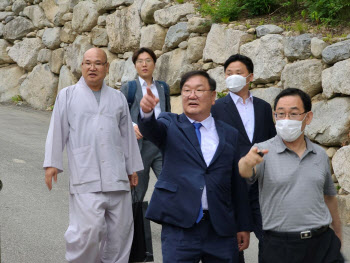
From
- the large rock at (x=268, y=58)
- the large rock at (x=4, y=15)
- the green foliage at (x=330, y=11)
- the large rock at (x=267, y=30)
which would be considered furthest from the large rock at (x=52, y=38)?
the green foliage at (x=330, y=11)

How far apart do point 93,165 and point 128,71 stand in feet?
21.7

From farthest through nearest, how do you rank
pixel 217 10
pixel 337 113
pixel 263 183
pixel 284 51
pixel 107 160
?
pixel 217 10 → pixel 284 51 → pixel 337 113 → pixel 107 160 → pixel 263 183

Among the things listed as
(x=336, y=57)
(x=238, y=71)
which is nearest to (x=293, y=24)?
(x=336, y=57)

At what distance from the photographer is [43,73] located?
13.9m

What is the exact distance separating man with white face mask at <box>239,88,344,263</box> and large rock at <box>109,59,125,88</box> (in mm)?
8125

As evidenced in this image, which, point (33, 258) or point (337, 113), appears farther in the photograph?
point (337, 113)

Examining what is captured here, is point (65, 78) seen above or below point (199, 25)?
below

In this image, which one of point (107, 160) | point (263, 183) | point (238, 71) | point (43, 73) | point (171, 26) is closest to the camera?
point (263, 183)

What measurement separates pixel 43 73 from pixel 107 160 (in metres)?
9.51

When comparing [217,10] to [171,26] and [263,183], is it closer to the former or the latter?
[171,26]

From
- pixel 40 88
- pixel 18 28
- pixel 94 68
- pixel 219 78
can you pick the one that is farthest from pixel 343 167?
pixel 18 28

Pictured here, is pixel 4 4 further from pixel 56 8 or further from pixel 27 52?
pixel 56 8

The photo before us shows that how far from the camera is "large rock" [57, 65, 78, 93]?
1323 centimetres

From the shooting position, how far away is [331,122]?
7.21 m
